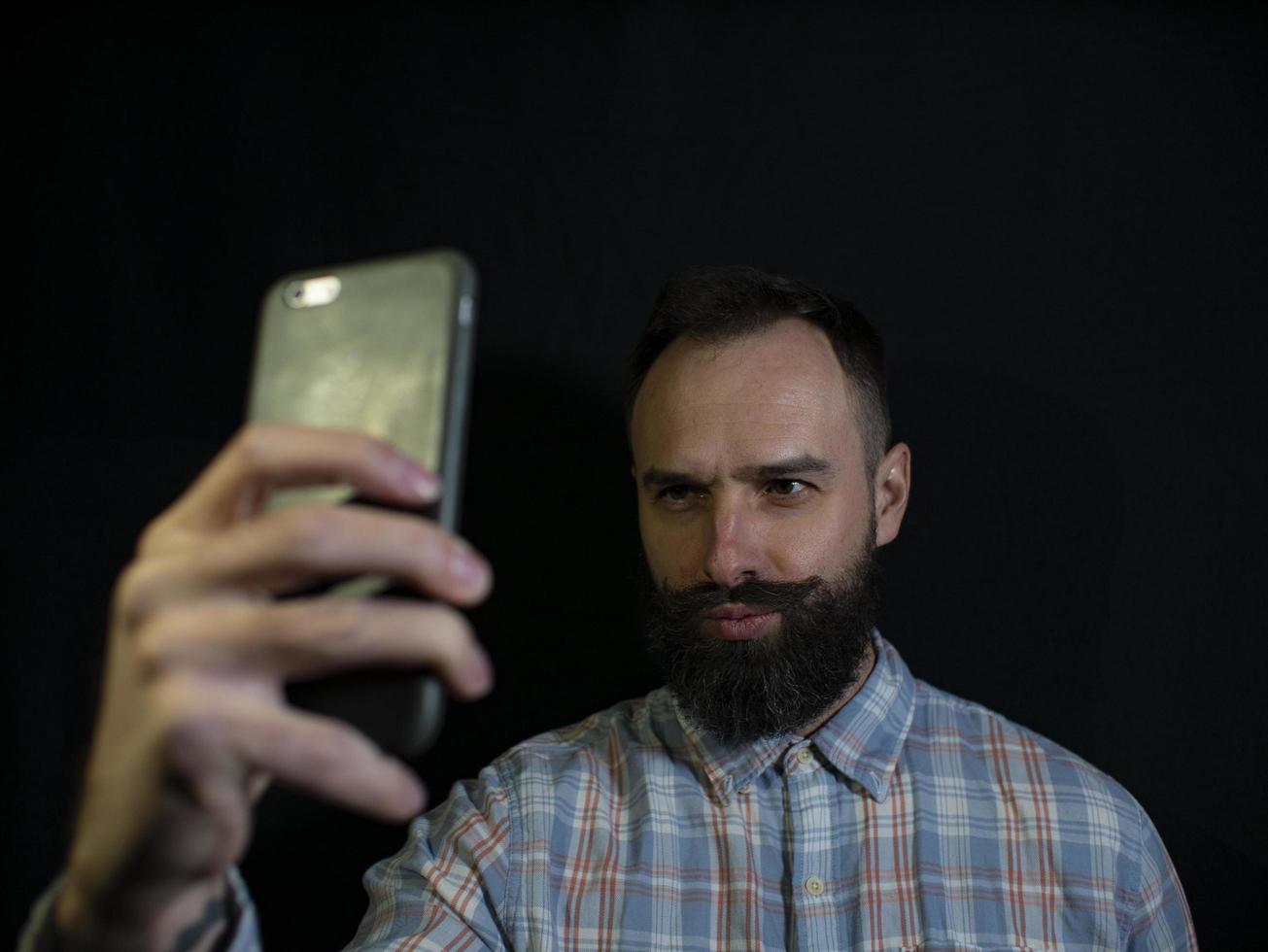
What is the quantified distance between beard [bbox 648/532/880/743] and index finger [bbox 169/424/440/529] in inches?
28.3

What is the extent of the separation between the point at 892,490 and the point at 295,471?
3.34 ft

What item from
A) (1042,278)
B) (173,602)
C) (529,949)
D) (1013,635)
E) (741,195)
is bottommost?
(529,949)

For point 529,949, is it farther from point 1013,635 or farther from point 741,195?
point 741,195

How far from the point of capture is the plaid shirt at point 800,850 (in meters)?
1.19

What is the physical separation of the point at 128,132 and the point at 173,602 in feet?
4.25

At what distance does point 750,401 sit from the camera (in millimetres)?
1317

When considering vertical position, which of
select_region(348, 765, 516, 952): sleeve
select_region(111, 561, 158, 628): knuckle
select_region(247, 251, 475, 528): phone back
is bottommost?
select_region(348, 765, 516, 952): sleeve

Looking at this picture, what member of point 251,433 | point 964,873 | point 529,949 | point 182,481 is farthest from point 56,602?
point 964,873

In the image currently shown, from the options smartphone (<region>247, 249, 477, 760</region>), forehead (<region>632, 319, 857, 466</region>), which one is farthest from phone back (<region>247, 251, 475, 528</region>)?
forehead (<region>632, 319, 857, 466</region>)

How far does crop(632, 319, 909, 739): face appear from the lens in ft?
4.21

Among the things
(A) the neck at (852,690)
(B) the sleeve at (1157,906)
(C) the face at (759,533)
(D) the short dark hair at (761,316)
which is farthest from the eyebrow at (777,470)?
(B) the sleeve at (1157,906)

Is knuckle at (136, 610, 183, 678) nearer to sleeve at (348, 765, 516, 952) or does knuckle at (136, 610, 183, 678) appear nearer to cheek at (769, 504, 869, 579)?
sleeve at (348, 765, 516, 952)

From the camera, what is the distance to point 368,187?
1604 mm

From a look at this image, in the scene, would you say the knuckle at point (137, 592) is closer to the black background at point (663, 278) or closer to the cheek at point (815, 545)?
the cheek at point (815, 545)
